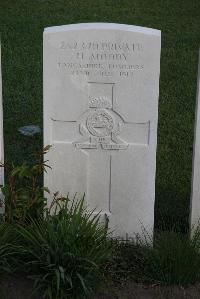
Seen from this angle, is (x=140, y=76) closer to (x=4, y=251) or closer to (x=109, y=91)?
(x=109, y=91)

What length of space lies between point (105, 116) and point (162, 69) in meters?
4.42

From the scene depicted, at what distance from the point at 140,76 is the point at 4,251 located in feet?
4.85

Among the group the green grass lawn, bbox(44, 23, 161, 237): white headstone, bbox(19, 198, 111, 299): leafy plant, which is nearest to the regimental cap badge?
bbox(44, 23, 161, 237): white headstone

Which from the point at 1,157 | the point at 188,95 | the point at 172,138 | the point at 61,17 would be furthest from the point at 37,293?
the point at 61,17

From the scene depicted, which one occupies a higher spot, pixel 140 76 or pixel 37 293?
pixel 140 76

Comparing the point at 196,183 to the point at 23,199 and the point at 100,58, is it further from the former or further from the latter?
the point at 23,199

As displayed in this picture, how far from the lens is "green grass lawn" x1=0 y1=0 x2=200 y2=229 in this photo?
6031 mm

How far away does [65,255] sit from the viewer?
3.95 m

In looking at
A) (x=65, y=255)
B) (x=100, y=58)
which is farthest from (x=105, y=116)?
(x=65, y=255)

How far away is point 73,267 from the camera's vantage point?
3982mm

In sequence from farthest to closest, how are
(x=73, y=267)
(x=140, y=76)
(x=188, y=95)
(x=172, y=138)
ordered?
(x=188, y=95) → (x=172, y=138) → (x=140, y=76) → (x=73, y=267)

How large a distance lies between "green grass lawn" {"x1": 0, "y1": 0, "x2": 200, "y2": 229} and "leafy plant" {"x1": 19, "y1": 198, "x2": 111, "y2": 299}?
1.21 metres

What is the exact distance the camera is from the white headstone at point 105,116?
173 inches

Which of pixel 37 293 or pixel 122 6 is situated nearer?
pixel 37 293
